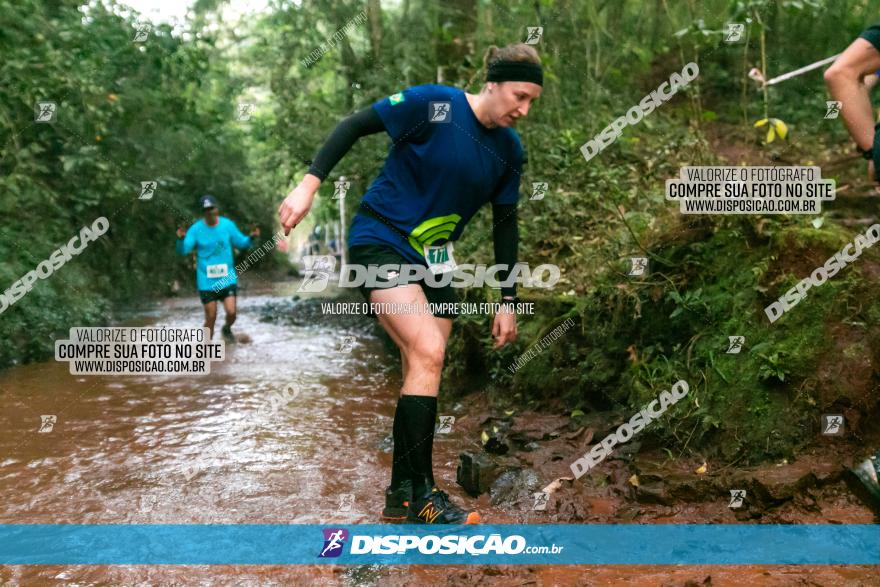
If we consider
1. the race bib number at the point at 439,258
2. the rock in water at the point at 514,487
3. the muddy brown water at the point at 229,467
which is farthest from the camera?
the rock in water at the point at 514,487

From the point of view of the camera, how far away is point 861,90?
2.71 meters

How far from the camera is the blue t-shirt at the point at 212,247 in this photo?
30.2ft

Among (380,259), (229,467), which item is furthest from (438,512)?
(229,467)

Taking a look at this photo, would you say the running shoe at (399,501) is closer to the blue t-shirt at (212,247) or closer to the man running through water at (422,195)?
the man running through water at (422,195)

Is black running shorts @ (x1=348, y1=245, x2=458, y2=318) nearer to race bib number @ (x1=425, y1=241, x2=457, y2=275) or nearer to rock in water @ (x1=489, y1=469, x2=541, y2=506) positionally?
race bib number @ (x1=425, y1=241, x2=457, y2=275)

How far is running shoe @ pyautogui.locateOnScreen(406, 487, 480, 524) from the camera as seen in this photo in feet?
10.7

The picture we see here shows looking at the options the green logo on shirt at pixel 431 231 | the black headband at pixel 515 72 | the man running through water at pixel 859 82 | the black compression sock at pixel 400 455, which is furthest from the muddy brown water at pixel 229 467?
the black headband at pixel 515 72

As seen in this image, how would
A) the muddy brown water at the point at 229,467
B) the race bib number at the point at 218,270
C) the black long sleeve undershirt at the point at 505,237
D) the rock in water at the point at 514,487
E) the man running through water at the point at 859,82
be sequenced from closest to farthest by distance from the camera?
the man running through water at the point at 859,82 → the muddy brown water at the point at 229,467 → the black long sleeve undershirt at the point at 505,237 → the rock in water at the point at 514,487 → the race bib number at the point at 218,270

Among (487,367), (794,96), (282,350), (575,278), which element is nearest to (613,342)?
(575,278)

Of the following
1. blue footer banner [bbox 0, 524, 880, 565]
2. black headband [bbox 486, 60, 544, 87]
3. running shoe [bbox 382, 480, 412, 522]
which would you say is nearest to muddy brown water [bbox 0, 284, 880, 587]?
blue footer banner [bbox 0, 524, 880, 565]

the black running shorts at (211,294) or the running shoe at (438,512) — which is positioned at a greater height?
the black running shorts at (211,294)

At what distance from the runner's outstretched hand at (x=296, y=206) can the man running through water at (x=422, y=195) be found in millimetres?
75

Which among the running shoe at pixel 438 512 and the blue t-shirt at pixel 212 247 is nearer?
the running shoe at pixel 438 512

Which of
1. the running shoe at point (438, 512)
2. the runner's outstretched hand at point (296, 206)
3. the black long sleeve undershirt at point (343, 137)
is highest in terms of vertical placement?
the black long sleeve undershirt at point (343, 137)
